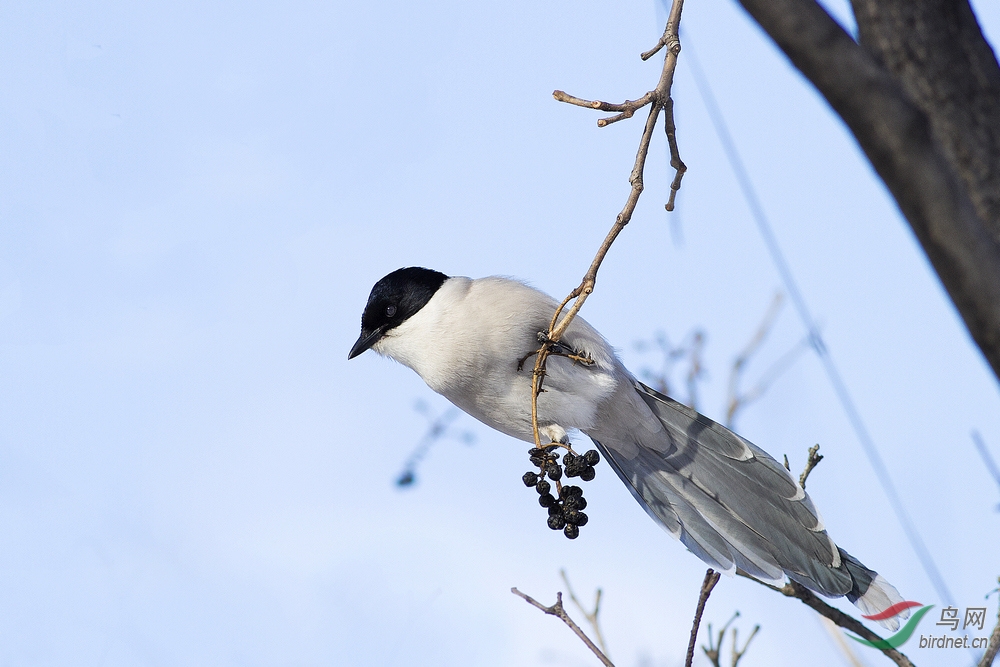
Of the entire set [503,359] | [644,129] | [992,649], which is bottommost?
[992,649]

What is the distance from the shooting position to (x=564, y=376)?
3654 mm

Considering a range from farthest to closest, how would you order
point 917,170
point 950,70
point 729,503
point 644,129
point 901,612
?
point 729,503 < point 901,612 < point 644,129 < point 950,70 < point 917,170

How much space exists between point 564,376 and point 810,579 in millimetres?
1256

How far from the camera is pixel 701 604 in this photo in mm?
2730

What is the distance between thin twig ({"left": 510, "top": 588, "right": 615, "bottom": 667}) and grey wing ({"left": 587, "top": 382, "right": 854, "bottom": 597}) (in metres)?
1.11

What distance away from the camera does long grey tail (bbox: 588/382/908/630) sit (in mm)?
3508

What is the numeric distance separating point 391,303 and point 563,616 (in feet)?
5.83

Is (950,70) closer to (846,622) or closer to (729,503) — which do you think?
(846,622)

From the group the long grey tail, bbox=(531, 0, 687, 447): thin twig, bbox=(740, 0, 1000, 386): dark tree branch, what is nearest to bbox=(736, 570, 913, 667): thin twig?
the long grey tail

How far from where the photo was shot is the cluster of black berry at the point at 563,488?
284 centimetres

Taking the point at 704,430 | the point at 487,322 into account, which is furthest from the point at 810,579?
the point at 487,322

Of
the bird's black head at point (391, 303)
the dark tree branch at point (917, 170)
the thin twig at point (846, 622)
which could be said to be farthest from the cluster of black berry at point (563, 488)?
the dark tree branch at point (917, 170)

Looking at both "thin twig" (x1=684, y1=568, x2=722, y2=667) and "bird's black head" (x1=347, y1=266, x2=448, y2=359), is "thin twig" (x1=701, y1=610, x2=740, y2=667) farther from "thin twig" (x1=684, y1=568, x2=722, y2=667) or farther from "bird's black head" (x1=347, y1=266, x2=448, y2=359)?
"bird's black head" (x1=347, y1=266, x2=448, y2=359)

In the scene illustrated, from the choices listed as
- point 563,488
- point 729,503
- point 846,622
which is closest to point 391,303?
point 563,488
